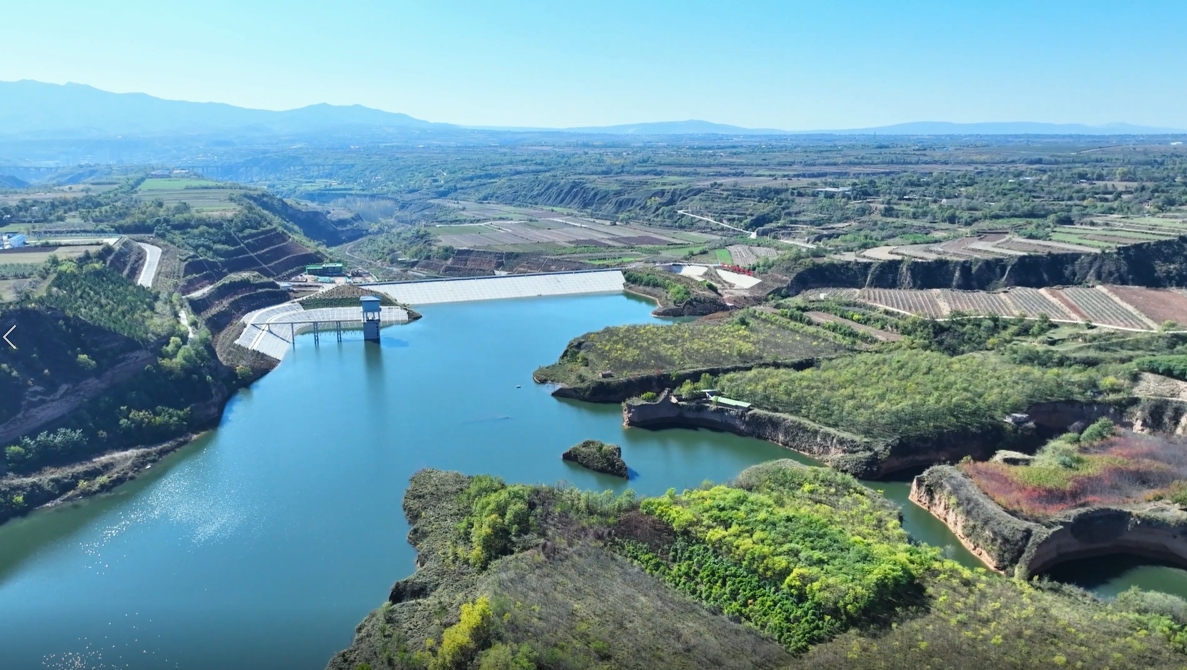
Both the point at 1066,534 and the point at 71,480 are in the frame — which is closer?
the point at 1066,534

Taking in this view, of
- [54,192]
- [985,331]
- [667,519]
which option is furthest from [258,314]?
[54,192]

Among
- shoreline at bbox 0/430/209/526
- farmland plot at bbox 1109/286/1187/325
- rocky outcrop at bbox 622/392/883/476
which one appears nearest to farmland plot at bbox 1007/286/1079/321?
farmland plot at bbox 1109/286/1187/325

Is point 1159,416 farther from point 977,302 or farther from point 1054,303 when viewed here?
point 977,302

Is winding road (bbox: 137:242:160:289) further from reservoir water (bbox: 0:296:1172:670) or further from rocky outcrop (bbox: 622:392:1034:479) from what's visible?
rocky outcrop (bbox: 622:392:1034:479)

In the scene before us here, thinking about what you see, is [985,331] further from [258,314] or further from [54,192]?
[54,192]

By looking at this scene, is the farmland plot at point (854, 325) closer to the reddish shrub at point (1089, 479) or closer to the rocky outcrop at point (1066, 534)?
the reddish shrub at point (1089, 479)

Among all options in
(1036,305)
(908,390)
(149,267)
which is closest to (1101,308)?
(1036,305)
